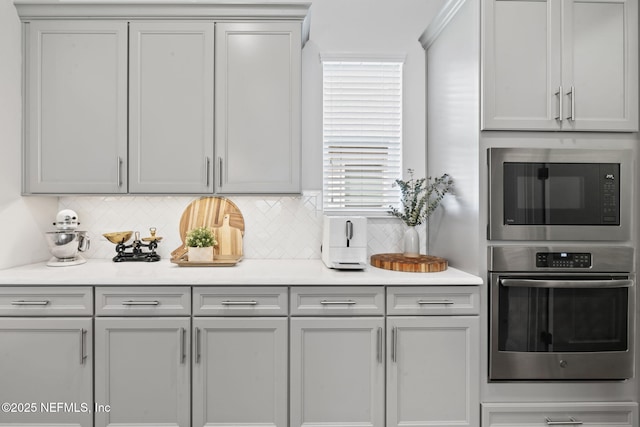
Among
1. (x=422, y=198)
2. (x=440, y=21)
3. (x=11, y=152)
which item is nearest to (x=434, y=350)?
(x=422, y=198)

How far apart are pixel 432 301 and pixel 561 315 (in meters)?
0.67

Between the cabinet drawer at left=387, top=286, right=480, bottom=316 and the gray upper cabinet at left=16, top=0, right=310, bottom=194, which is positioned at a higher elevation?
the gray upper cabinet at left=16, top=0, right=310, bottom=194

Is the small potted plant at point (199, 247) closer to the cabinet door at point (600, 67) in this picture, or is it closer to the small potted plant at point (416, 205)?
the small potted plant at point (416, 205)

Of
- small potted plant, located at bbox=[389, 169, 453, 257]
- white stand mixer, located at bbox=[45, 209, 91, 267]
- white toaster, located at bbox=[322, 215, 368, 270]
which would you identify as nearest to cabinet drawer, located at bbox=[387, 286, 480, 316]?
white toaster, located at bbox=[322, 215, 368, 270]

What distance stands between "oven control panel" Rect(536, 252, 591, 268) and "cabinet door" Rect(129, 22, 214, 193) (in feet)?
6.41

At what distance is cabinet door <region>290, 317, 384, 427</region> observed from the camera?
6.54 feet

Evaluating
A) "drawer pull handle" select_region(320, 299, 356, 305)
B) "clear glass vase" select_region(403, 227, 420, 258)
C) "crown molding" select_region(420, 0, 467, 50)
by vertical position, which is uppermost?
"crown molding" select_region(420, 0, 467, 50)

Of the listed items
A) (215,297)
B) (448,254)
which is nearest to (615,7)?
(448,254)

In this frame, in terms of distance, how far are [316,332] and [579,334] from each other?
1377 mm

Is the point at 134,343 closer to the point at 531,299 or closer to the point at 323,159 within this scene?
the point at 323,159

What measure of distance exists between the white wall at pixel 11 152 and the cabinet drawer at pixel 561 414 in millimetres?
2849

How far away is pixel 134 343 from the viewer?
198cm

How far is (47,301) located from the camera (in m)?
1.98

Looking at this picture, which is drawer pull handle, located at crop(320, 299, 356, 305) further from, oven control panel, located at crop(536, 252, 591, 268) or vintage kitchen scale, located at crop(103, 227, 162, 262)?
vintage kitchen scale, located at crop(103, 227, 162, 262)
